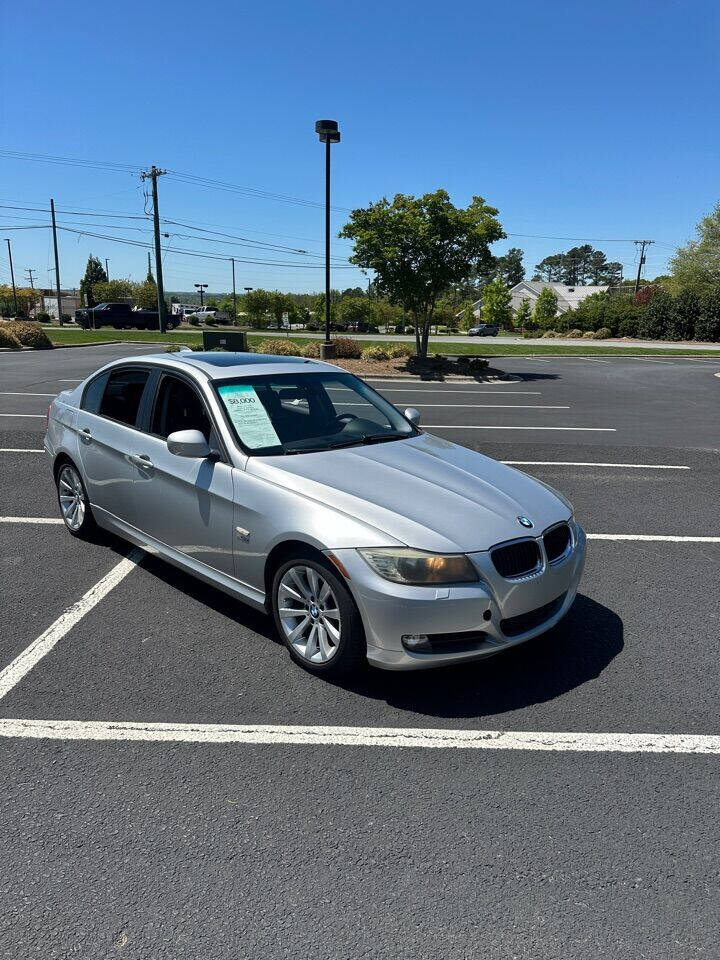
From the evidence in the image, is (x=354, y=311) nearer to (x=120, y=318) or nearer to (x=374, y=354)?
(x=120, y=318)

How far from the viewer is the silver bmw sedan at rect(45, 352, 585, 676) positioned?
327 cm

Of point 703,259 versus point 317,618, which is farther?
point 703,259

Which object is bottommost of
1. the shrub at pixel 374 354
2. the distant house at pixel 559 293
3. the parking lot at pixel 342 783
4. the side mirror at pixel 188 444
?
the parking lot at pixel 342 783

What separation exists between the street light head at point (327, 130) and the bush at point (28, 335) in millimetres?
15022

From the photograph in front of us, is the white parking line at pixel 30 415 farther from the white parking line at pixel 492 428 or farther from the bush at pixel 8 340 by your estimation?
the bush at pixel 8 340

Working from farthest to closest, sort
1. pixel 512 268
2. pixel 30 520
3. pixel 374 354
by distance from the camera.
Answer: pixel 512 268
pixel 374 354
pixel 30 520

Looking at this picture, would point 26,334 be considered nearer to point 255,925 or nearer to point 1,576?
point 1,576

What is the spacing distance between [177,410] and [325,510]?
64.6 inches

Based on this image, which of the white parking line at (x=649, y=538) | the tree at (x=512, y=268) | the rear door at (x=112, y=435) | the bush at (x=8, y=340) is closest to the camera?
the rear door at (x=112, y=435)

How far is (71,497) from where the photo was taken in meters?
5.69

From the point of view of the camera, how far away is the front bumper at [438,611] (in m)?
3.19

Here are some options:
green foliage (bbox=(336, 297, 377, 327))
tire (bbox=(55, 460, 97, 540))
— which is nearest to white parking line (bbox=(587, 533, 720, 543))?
tire (bbox=(55, 460, 97, 540))

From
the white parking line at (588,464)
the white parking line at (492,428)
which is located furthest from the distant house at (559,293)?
the white parking line at (588,464)

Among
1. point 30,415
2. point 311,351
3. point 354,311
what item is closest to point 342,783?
point 30,415
